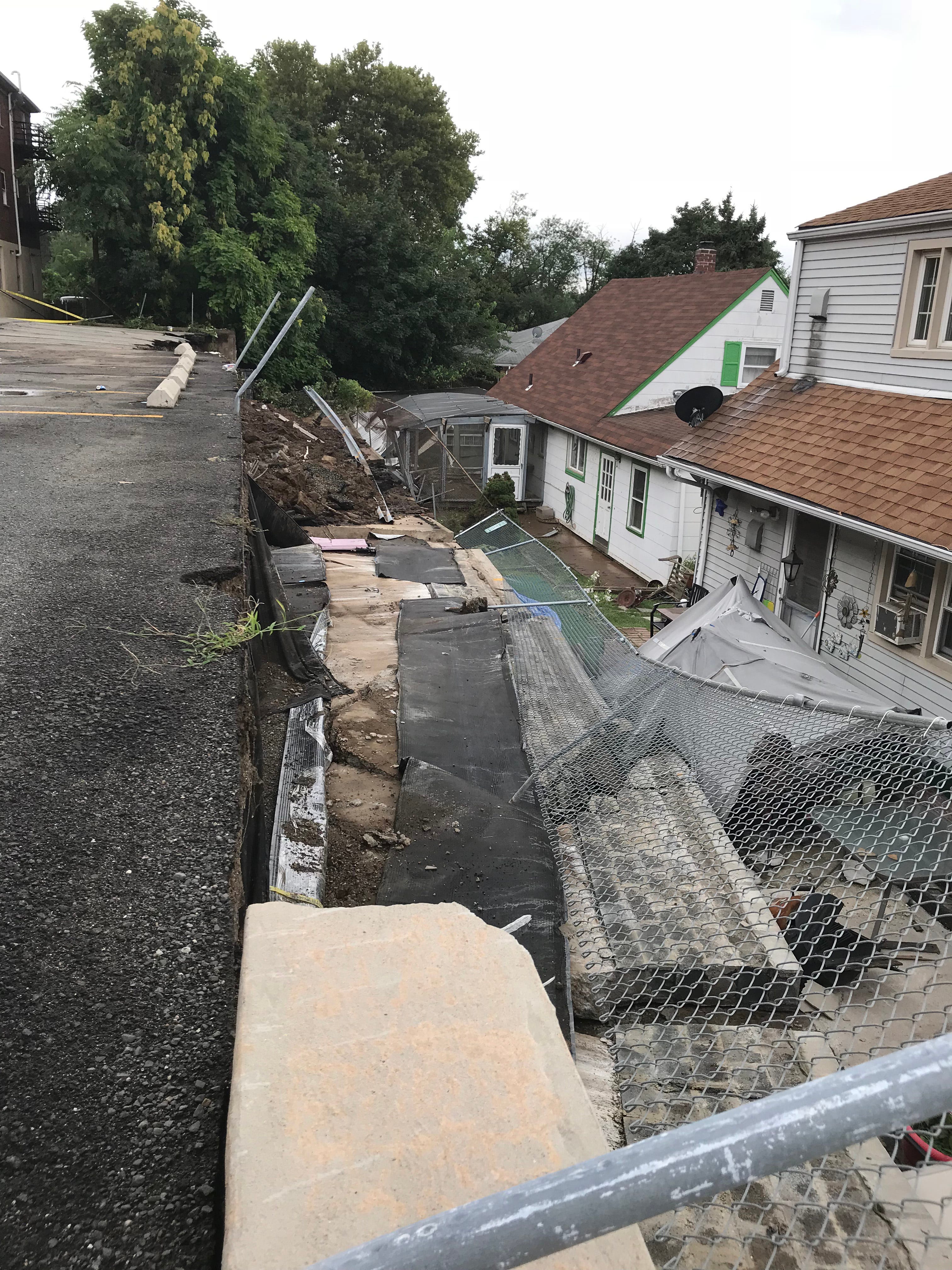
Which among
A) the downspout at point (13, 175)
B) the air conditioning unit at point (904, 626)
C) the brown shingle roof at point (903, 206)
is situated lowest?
the air conditioning unit at point (904, 626)

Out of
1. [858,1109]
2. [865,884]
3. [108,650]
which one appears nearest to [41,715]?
[108,650]

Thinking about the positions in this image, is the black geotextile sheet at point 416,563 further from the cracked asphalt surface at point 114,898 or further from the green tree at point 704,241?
the green tree at point 704,241

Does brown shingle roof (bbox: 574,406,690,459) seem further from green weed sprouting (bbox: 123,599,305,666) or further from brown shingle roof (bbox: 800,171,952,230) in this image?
green weed sprouting (bbox: 123,599,305,666)

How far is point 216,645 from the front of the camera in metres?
3.02

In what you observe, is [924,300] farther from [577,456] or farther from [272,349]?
[577,456]

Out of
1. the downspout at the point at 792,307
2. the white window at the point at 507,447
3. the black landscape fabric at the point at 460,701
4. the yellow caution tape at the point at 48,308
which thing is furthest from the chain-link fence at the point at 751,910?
the white window at the point at 507,447

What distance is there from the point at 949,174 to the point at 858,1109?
518 inches

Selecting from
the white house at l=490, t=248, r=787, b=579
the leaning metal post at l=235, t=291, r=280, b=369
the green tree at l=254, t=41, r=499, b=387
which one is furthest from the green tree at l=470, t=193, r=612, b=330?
the leaning metal post at l=235, t=291, r=280, b=369

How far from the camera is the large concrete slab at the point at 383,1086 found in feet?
4.14

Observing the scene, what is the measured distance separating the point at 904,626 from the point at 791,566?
2310 millimetres

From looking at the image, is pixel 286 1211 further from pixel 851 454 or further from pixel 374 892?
pixel 851 454

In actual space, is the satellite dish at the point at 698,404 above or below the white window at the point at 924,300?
below

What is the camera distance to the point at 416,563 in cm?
846

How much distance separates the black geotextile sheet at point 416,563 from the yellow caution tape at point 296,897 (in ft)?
16.8
